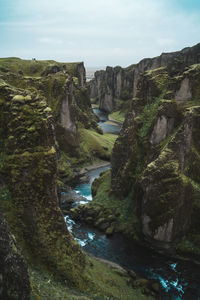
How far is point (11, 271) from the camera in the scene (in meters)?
14.1

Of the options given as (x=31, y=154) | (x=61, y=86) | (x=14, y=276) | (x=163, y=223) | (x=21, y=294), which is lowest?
(x=163, y=223)

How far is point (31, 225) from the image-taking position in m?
23.8

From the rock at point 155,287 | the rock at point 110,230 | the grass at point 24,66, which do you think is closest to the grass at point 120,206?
the rock at point 110,230

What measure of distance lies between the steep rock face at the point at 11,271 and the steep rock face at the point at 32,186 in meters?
8.35

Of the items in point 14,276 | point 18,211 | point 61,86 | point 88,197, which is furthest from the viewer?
point 61,86

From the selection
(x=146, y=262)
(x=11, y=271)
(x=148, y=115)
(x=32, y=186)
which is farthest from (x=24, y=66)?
(x=11, y=271)

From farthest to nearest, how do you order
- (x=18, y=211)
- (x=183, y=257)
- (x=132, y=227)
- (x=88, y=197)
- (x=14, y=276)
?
(x=88, y=197) < (x=132, y=227) < (x=183, y=257) < (x=18, y=211) < (x=14, y=276)

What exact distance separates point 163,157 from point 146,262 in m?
15.6

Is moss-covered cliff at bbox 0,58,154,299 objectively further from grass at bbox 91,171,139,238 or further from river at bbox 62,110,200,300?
grass at bbox 91,171,139,238

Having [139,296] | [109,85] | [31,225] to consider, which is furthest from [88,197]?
[109,85]

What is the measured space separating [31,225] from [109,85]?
172994 mm

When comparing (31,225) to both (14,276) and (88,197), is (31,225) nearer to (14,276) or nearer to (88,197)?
(14,276)

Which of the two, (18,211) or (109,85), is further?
(109,85)

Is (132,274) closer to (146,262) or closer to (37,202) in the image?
(146,262)
